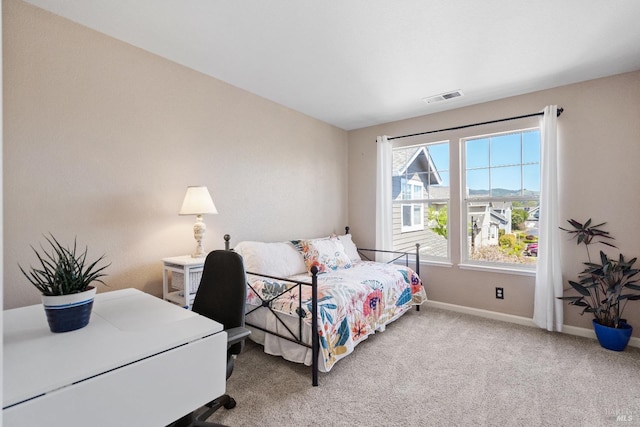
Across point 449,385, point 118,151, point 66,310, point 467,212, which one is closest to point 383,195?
point 467,212

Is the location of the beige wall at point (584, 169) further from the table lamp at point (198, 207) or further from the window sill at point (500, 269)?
the table lamp at point (198, 207)

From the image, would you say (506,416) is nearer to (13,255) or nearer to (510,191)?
(510,191)

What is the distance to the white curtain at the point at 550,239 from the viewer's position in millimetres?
3018

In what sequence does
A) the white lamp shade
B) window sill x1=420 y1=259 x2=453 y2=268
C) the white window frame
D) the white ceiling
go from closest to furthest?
the white ceiling → the white lamp shade → the white window frame → window sill x1=420 y1=259 x2=453 y2=268

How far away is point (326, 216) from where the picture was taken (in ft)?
14.2

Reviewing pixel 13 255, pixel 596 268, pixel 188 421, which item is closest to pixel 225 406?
pixel 188 421

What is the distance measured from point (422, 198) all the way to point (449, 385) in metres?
2.41

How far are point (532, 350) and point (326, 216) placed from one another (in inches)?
103

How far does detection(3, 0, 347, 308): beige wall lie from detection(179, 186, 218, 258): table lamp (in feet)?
0.74

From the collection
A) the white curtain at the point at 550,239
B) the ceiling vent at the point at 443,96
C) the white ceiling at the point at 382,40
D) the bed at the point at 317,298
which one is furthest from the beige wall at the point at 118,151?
the white curtain at the point at 550,239

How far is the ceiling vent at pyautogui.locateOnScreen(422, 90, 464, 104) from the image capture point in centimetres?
330

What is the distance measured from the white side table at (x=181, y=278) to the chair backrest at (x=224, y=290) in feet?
1.73

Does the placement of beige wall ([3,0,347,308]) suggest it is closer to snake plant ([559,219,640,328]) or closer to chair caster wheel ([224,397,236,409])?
chair caster wheel ([224,397,236,409])

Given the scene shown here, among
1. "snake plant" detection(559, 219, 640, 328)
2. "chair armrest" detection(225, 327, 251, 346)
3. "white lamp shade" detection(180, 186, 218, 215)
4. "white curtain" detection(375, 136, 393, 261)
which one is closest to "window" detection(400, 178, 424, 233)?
"white curtain" detection(375, 136, 393, 261)
